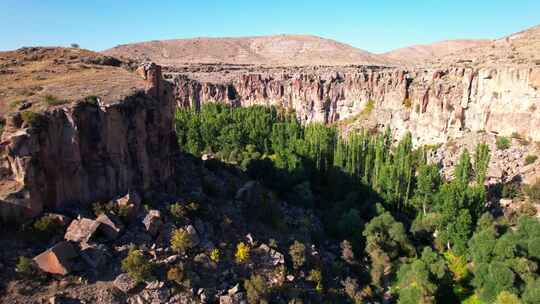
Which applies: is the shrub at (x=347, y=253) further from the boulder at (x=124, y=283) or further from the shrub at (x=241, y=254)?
the boulder at (x=124, y=283)

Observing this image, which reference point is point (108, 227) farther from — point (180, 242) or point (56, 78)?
point (56, 78)

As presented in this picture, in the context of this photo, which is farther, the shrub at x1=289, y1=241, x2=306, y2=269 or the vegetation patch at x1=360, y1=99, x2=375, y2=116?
the vegetation patch at x1=360, y1=99, x2=375, y2=116

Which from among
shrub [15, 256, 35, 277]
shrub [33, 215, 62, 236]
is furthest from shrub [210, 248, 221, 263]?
shrub [15, 256, 35, 277]

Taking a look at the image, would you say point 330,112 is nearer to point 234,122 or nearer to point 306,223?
point 234,122

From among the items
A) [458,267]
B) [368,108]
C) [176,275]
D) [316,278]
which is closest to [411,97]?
[368,108]

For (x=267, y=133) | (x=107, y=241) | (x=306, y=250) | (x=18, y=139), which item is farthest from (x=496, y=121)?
(x=18, y=139)

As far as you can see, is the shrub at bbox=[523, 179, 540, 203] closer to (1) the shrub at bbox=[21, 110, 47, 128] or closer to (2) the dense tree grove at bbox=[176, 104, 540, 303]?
(2) the dense tree grove at bbox=[176, 104, 540, 303]
